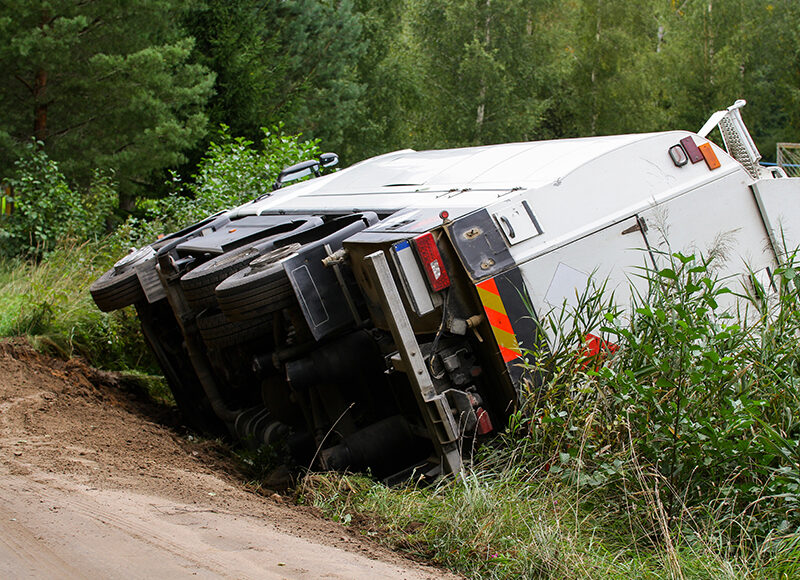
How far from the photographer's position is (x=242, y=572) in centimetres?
288

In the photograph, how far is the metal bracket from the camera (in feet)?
12.8

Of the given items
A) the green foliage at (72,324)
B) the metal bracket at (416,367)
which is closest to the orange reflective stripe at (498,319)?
the metal bracket at (416,367)

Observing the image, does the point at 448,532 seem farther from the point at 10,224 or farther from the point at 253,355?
the point at 10,224

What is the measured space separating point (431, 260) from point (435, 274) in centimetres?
6

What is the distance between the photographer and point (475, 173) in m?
5.06

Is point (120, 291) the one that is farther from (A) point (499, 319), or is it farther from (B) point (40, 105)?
(B) point (40, 105)

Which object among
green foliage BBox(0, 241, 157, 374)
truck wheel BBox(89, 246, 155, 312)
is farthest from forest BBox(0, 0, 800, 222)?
truck wheel BBox(89, 246, 155, 312)

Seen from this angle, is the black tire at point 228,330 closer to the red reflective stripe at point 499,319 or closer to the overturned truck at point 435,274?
the overturned truck at point 435,274

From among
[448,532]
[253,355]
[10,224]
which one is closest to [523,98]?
[10,224]

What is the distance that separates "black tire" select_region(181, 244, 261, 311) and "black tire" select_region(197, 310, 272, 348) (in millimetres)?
105

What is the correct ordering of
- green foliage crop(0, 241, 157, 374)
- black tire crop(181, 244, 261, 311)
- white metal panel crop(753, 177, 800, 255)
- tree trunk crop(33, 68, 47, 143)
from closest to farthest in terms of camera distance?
white metal panel crop(753, 177, 800, 255)
black tire crop(181, 244, 261, 311)
green foliage crop(0, 241, 157, 374)
tree trunk crop(33, 68, 47, 143)

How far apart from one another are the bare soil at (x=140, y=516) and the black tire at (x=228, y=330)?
63 cm

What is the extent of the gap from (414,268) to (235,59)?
13573 millimetres

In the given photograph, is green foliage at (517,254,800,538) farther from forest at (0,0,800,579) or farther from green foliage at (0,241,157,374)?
green foliage at (0,241,157,374)
